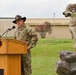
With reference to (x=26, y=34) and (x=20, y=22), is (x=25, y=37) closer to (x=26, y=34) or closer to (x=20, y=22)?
(x=26, y=34)

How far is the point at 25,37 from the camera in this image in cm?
798

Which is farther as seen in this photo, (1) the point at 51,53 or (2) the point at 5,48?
(1) the point at 51,53

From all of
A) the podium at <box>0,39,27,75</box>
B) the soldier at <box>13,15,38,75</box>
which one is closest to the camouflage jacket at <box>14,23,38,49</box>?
the soldier at <box>13,15,38,75</box>

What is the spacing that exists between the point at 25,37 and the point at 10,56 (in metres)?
1.95

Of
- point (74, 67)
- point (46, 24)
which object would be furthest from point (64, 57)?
point (46, 24)

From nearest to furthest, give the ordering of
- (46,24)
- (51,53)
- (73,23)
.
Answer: (73,23), (51,53), (46,24)

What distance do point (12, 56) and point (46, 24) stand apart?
6253 cm

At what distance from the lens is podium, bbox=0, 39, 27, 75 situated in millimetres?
5977

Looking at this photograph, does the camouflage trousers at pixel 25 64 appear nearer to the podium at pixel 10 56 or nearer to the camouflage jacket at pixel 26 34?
the camouflage jacket at pixel 26 34

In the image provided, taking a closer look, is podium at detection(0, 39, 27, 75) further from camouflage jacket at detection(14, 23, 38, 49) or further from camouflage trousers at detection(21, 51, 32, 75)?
camouflage jacket at detection(14, 23, 38, 49)

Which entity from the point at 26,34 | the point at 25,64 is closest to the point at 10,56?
the point at 25,64

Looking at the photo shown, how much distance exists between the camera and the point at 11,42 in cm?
610

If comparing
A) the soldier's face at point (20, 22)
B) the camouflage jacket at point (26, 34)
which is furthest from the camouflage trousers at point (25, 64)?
the soldier's face at point (20, 22)

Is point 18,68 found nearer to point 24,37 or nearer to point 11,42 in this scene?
point 11,42
